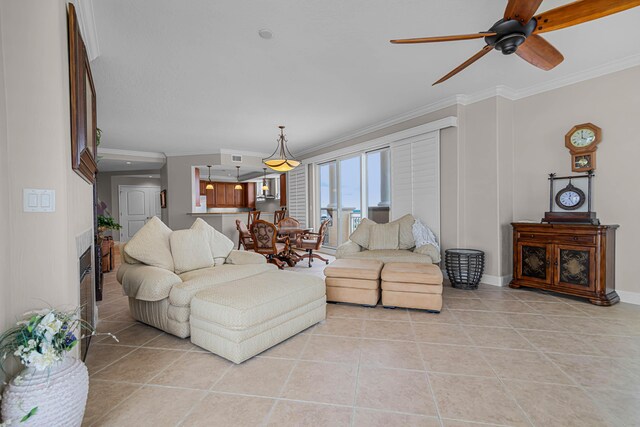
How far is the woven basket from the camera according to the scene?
378cm

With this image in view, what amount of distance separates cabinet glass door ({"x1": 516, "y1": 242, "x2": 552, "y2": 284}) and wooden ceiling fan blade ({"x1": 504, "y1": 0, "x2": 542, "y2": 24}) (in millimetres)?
2624

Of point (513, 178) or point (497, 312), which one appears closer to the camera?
point (497, 312)

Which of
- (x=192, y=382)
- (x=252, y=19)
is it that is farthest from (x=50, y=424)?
(x=252, y=19)

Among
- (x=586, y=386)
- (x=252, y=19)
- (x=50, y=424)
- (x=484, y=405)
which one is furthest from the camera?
(x=252, y=19)

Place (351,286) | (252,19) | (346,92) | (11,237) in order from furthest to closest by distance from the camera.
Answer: (346,92) < (351,286) < (252,19) < (11,237)

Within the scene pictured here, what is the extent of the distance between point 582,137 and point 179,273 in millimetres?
4637

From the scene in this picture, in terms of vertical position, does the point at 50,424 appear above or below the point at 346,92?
below

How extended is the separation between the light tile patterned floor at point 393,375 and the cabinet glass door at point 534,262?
683 mm

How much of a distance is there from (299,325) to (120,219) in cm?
1003

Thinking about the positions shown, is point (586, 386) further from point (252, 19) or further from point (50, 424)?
point (252, 19)

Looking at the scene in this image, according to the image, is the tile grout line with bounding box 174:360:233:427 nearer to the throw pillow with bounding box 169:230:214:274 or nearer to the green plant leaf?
the green plant leaf

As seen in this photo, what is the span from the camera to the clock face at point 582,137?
3432 millimetres

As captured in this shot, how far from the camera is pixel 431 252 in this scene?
13.0 ft

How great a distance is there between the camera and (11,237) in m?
1.32
